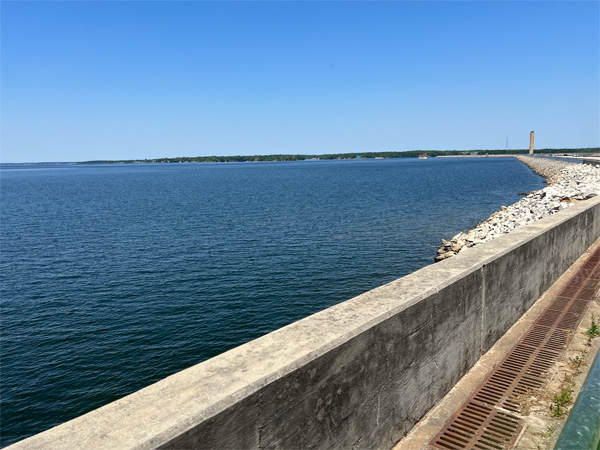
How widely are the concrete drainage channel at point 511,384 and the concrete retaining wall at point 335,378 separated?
323 millimetres

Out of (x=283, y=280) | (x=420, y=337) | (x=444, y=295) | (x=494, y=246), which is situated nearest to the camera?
(x=420, y=337)

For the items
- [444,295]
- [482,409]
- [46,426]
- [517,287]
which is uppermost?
[444,295]

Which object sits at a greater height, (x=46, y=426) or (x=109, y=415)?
(x=109, y=415)

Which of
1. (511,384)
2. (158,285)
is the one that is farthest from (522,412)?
(158,285)

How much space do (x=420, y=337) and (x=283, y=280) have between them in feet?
50.6

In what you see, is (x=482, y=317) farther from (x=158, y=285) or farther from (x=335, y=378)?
(x=158, y=285)

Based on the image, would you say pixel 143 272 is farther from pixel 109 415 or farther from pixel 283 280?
pixel 109 415

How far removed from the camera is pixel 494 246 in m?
6.29

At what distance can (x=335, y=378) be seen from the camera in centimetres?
318

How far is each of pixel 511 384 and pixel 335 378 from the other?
111 inches

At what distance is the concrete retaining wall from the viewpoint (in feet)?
7.79

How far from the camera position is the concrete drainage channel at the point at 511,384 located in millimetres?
3961

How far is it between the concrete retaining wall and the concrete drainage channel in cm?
32

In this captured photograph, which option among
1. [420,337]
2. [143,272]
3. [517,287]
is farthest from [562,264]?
[143,272]
